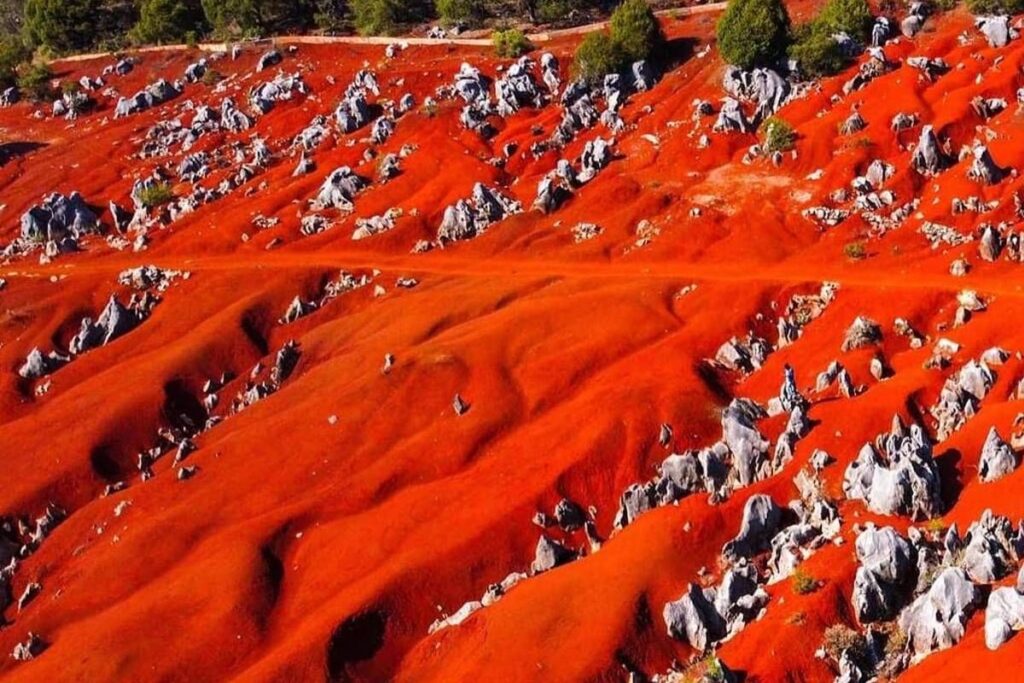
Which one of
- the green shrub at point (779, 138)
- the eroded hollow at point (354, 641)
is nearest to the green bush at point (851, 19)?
the green shrub at point (779, 138)

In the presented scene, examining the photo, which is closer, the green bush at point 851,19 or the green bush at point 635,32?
the green bush at point 851,19

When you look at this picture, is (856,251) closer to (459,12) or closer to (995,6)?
(995,6)

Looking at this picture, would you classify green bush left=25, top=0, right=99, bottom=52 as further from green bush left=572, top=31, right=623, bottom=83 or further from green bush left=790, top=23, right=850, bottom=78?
green bush left=790, top=23, right=850, bottom=78

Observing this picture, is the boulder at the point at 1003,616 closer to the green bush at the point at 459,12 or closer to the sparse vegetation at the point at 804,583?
the sparse vegetation at the point at 804,583

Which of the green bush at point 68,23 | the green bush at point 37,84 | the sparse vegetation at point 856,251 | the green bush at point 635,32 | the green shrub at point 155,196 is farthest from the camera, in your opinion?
the green bush at point 68,23

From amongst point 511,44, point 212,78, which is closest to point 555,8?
point 511,44

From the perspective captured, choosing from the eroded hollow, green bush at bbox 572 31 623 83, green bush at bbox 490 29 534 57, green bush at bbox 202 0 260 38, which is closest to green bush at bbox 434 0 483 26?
green bush at bbox 490 29 534 57

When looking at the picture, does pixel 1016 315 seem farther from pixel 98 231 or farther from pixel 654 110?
pixel 98 231
